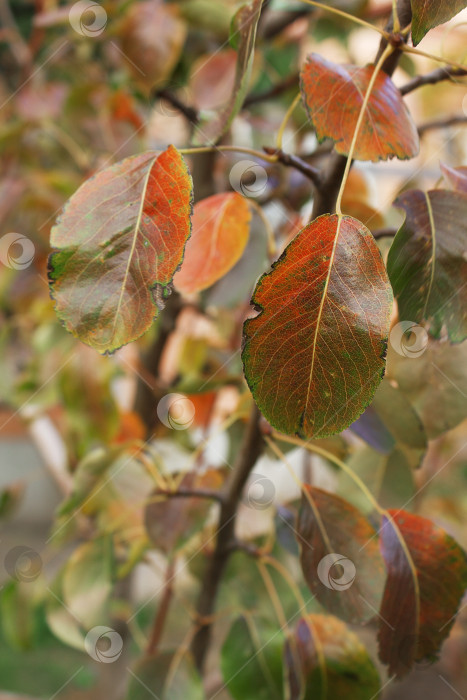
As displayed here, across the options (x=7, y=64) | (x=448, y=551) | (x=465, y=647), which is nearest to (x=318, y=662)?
(x=448, y=551)

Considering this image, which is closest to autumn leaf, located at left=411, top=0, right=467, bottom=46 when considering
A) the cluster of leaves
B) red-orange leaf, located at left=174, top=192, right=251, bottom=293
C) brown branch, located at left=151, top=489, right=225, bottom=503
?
the cluster of leaves

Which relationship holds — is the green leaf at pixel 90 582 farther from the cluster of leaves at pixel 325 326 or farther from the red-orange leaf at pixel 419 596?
the red-orange leaf at pixel 419 596

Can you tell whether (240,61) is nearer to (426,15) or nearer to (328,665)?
(426,15)

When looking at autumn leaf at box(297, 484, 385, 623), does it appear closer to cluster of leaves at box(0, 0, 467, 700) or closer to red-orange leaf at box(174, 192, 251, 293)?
cluster of leaves at box(0, 0, 467, 700)

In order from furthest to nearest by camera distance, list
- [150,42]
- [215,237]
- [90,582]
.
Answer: [150,42] < [90,582] < [215,237]

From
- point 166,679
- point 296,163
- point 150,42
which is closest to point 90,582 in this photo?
point 166,679

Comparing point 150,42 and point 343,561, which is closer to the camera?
point 343,561

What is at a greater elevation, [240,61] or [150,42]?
[150,42]

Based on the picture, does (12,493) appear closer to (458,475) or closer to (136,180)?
(136,180)
